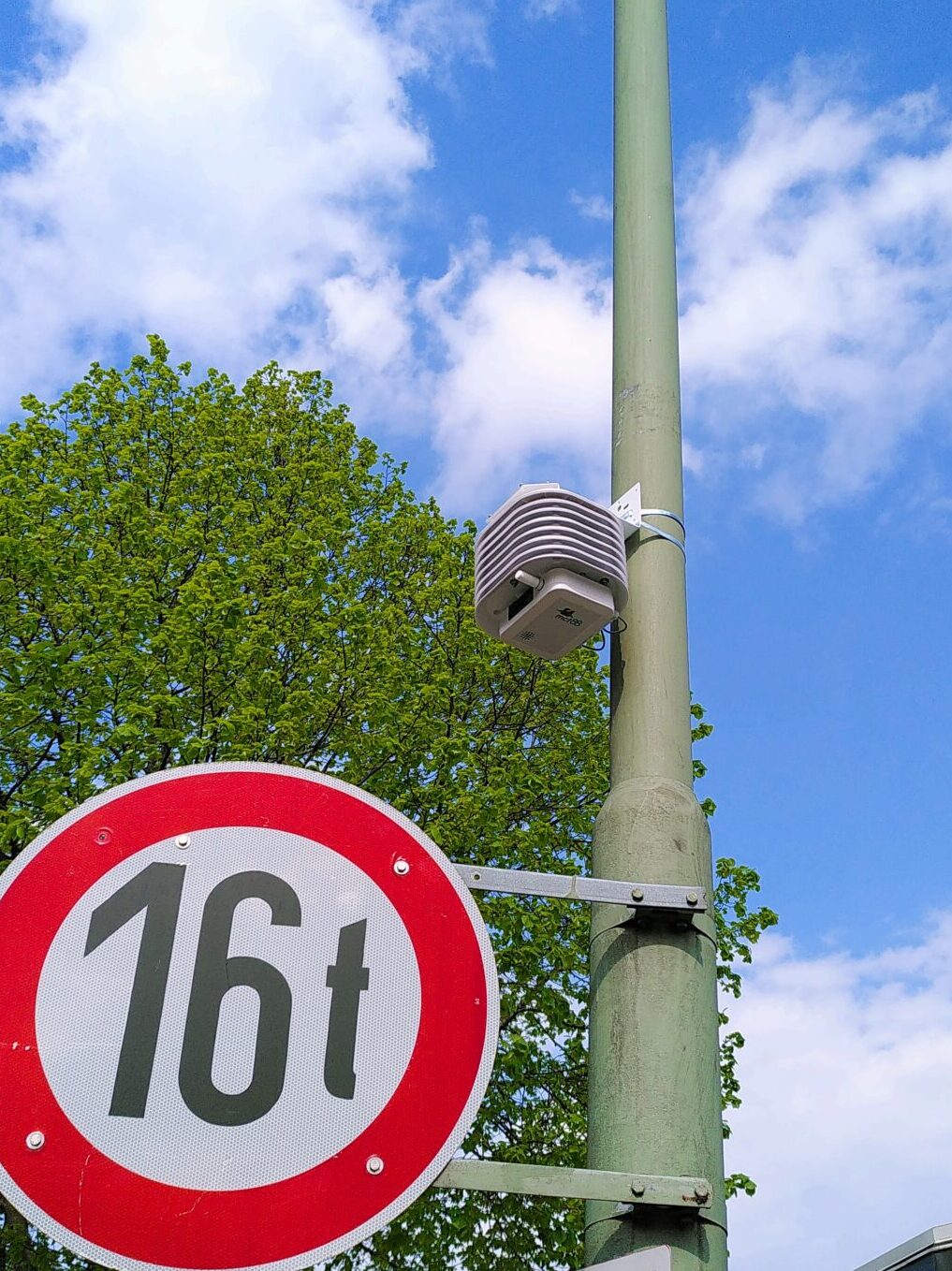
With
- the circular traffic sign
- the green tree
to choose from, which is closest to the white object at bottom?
the circular traffic sign

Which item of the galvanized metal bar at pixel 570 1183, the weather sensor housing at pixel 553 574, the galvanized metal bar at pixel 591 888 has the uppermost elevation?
the weather sensor housing at pixel 553 574

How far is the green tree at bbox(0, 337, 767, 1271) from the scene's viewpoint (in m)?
10.2

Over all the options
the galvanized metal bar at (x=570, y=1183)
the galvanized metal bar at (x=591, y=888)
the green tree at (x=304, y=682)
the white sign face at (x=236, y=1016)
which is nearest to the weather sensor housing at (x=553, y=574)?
the galvanized metal bar at (x=591, y=888)

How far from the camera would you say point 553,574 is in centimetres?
277

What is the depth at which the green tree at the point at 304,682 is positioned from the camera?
10.2 metres

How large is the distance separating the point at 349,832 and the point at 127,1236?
2.43 feet

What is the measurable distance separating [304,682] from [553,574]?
28.2 ft

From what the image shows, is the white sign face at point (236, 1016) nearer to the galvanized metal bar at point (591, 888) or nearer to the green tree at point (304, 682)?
the galvanized metal bar at point (591, 888)

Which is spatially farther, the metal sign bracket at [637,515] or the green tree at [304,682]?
the green tree at [304,682]

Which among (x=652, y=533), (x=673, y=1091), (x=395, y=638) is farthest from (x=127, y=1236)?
(x=395, y=638)

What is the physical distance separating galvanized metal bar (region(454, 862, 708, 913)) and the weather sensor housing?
24.3 inches

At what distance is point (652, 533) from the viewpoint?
2928 millimetres

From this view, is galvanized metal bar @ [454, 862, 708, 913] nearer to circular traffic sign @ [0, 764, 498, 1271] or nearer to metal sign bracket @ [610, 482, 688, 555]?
circular traffic sign @ [0, 764, 498, 1271]

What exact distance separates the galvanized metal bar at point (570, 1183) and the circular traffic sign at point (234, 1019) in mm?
77
